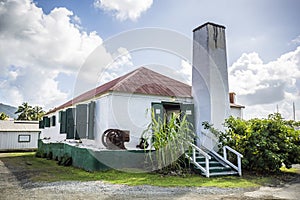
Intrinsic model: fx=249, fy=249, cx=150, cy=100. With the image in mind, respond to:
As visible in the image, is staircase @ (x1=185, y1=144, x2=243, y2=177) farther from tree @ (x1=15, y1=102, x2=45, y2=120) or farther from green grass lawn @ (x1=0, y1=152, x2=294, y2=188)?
tree @ (x1=15, y1=102, x2=45, y2=120)

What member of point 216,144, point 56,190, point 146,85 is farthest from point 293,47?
point 56,190

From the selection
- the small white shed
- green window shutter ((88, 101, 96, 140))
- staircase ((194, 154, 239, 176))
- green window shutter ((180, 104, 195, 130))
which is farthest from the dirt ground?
the small white shed

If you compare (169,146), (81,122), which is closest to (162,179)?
(169,146)

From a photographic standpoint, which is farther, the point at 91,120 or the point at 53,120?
Result: the point at 53,120

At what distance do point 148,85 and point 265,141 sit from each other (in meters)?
5.05

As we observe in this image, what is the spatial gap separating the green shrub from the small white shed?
19761mm

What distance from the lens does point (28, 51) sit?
10375mm

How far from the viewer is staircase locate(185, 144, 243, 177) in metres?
7.52

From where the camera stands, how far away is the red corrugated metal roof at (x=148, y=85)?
32.6ft

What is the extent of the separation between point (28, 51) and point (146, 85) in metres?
5.12

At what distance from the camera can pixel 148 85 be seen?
10.7 meters

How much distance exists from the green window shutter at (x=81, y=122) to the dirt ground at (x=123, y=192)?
4297mm

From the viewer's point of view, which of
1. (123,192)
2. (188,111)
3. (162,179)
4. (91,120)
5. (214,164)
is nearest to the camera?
(123,192)

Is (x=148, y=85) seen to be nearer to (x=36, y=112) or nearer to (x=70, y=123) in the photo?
(x=70, y=123)
